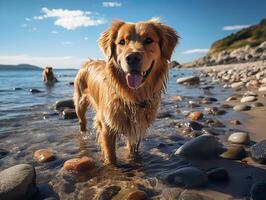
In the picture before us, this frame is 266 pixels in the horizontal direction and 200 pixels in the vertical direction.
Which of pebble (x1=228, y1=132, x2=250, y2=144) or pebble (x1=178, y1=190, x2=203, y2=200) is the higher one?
pebble (x1=228, y1=132, x2=250, y2=144)

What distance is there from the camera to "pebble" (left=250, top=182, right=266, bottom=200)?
296cm

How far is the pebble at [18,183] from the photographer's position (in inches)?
125

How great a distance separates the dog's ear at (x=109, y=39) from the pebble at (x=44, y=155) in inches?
72.2

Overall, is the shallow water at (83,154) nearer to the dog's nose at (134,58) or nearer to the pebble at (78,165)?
the pebble at (78,165)

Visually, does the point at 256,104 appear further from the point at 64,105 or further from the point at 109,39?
the point at 64,105

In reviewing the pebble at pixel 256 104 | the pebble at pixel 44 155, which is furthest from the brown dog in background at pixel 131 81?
the pebble at pixel 256 104

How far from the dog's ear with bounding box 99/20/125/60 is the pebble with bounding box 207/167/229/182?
2229 millimetres

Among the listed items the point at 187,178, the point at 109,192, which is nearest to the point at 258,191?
the point at 187,178

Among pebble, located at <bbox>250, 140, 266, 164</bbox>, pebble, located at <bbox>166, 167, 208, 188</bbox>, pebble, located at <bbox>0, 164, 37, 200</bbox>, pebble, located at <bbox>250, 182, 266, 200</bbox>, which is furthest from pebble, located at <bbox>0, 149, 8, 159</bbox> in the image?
pebble, located at <bbox>250, 140, 266, 164</bbox>

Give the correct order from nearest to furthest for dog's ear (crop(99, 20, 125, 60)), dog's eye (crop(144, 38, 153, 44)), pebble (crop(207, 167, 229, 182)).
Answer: pebble (crop(207, 167, 229, 182)) < dog's eye (crop(144, 38, 153, 44)) < dog's ear (crop(99, 20, 125, 60))

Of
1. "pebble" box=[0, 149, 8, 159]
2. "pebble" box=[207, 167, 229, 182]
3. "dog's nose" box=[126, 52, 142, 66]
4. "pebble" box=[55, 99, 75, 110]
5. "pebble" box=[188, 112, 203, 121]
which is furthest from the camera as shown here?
"pebble" box=[55, 99, 75, 110]

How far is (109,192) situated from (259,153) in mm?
2168

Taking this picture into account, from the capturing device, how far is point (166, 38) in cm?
463

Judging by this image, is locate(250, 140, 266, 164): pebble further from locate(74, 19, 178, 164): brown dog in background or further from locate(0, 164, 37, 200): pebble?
locate(0, 164, 37, 200): pebble
